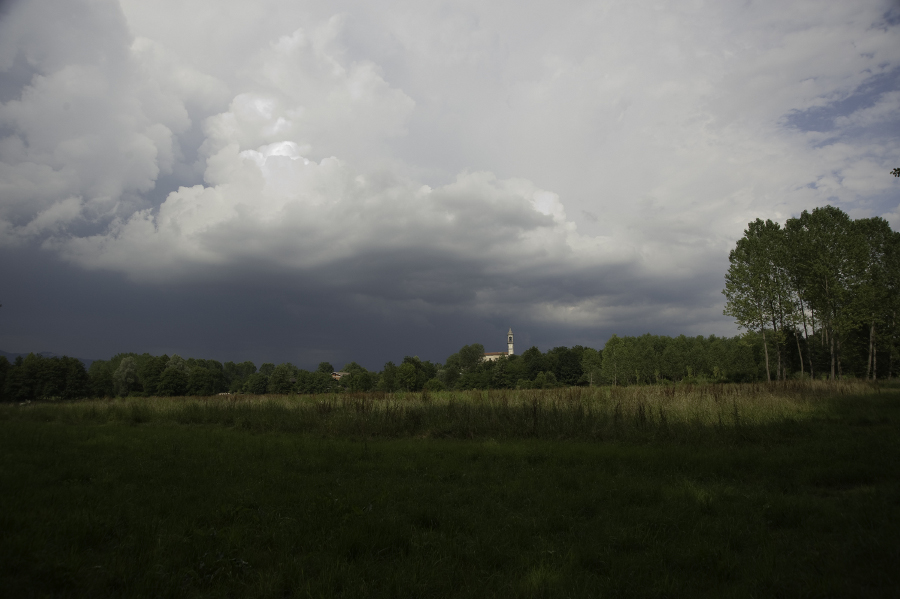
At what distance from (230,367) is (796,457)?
558ft

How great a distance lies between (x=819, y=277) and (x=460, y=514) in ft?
125

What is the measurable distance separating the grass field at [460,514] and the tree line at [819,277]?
23.8m

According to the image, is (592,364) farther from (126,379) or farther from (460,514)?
(460,514)

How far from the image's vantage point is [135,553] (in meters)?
4.29

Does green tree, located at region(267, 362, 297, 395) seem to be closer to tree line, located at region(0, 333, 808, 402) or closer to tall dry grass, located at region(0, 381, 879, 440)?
tree line, located at region(0, 333, 808, 402)

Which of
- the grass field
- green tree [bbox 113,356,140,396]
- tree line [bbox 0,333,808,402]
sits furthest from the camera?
green tree [bbox 113,356,140,396]

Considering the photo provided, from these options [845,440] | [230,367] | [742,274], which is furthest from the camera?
[230,367]

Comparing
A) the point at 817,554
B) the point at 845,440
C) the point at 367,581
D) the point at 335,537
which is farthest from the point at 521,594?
the point at 845,440

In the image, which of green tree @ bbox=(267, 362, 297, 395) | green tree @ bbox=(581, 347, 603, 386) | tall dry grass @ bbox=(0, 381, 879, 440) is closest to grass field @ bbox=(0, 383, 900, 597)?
tall dry grass @ bbox=(0, 381, 879, 440)

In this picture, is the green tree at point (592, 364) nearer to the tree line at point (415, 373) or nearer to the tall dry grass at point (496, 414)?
the tree line at point (415, 373)

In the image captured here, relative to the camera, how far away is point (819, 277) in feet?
105

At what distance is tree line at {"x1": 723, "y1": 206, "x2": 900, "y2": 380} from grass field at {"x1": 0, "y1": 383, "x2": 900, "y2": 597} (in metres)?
23.8

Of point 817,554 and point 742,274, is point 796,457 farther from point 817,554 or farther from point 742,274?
point 742,274

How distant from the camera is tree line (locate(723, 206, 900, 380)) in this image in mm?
30391
